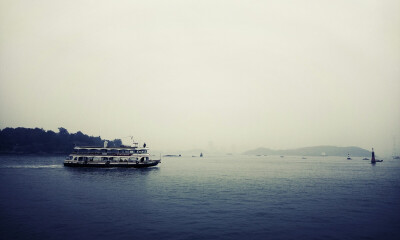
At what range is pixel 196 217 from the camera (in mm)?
29562

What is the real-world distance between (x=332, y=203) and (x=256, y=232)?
67.1 feet

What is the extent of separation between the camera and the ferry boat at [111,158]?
89.9 m

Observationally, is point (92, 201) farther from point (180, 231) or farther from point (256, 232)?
point (256, 232)

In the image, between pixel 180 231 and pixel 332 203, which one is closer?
pixel 180 231

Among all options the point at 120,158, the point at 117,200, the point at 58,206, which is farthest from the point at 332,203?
the point at 120,158

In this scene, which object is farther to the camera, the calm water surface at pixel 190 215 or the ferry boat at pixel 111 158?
the ferry boat at pixel 111 158

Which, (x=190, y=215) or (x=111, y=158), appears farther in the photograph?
(x=111, y=158)

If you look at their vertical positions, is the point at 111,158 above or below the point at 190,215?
above

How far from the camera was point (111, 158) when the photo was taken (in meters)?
93.2

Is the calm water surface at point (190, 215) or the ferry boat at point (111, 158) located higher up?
the ferry boat at point (111, 158)

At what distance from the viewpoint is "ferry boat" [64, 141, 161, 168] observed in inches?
3541

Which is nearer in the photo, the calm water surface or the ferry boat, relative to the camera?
the calm water surface

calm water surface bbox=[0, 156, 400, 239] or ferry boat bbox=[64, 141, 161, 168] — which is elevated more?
ferry boat bbox=[64, 141, 161, 168]

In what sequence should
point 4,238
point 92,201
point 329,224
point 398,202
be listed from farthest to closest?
point 398,202, point 92,201, point 329,224, point 4,238
